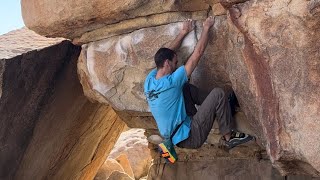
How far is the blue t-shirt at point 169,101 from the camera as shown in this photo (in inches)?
160

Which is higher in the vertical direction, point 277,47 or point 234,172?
point 277,47

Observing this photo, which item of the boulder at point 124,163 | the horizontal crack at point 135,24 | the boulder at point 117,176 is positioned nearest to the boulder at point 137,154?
the boulder at point 124,163

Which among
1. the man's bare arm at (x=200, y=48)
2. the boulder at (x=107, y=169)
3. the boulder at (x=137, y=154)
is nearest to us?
the man's bare arm at (x=200, y=48)

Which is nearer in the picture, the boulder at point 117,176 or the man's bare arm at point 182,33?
the man's bare arm at point 182,33

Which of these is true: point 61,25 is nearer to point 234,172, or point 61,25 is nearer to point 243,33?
point 243,33

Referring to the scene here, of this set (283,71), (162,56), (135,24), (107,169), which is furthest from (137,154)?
(283,71)

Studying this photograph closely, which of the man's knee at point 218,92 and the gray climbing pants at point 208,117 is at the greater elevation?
the man's knee at point 218,92

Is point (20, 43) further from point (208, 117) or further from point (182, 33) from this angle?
point (208, 117)

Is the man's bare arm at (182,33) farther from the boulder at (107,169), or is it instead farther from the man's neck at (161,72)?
the boulder at (107,169)

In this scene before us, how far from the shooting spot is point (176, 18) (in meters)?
4.33

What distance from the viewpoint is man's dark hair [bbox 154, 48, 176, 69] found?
13.4 ft

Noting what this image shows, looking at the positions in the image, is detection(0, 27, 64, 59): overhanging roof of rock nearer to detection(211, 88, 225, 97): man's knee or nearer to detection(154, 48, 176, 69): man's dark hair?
detection(154, 48, 176, 69): man's dark hair

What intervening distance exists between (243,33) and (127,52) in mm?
1238

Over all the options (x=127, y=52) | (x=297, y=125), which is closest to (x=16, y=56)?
(x=127, y=52)
